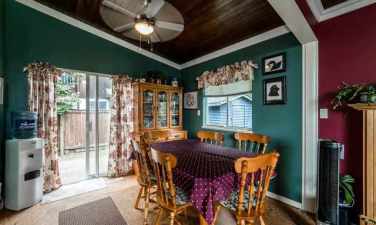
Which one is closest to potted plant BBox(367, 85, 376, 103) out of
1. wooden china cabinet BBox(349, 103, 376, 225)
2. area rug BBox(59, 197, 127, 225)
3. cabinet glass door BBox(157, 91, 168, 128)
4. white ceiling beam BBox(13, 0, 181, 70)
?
wooden china cabinet BBox(349, 103, 376, 225)

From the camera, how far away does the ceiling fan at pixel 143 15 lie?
6.22 ft

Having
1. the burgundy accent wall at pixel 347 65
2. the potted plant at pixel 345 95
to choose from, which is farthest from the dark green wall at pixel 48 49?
the potted plant at pixel 345 95

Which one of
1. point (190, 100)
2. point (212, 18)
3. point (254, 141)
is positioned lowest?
point (254, 141)

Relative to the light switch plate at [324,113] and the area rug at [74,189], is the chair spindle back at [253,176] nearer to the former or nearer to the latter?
the light switch plate at [324,113]

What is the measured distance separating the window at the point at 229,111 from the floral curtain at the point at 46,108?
283 centimetres

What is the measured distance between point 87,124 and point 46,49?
1.44 m

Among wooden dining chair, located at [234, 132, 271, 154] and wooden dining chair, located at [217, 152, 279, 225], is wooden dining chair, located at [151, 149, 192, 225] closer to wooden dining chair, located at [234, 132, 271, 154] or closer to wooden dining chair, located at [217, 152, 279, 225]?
wooden dining chair, located at [217, 152, 279, 225]

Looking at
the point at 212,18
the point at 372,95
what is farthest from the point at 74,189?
the point at 372,95

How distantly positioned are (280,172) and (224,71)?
6.35 ft

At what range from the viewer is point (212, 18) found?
286cm

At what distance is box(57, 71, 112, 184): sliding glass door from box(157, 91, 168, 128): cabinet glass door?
3.31 feet

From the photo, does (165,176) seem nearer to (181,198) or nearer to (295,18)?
(181,198)

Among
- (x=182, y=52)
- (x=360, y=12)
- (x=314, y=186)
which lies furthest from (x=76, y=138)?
(x=360, y=12)

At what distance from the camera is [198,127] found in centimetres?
434
